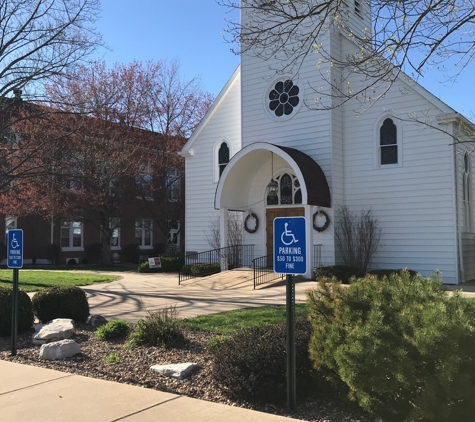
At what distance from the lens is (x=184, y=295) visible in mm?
14680

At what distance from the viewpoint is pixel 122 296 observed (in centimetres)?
1446

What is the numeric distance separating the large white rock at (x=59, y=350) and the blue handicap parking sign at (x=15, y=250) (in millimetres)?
1338

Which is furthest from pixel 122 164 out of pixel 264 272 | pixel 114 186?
pixel 264 272

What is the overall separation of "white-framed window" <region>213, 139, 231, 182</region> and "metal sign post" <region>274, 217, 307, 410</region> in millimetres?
17464

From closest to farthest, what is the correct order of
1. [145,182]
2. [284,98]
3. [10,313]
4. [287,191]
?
[10,313], [284,98], [287,191], [145,182]

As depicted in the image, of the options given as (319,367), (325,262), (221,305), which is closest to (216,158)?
(325,262)

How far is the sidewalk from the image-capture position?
4867mm

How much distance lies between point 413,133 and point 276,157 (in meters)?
5.32

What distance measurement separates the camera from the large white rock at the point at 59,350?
7316 mm

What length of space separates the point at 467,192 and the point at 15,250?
16.1 m

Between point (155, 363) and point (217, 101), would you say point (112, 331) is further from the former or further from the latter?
point (217, 101)

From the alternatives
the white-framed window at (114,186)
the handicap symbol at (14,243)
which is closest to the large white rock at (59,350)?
the handicap symbol at (14,243)

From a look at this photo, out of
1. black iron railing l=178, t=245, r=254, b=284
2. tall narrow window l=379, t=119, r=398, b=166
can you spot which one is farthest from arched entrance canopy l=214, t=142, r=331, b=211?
tall narrow window l=379, t=119, r=398, b=166

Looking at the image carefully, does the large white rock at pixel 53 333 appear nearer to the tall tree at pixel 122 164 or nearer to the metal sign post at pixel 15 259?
the metal sign post at pixel 15 259
